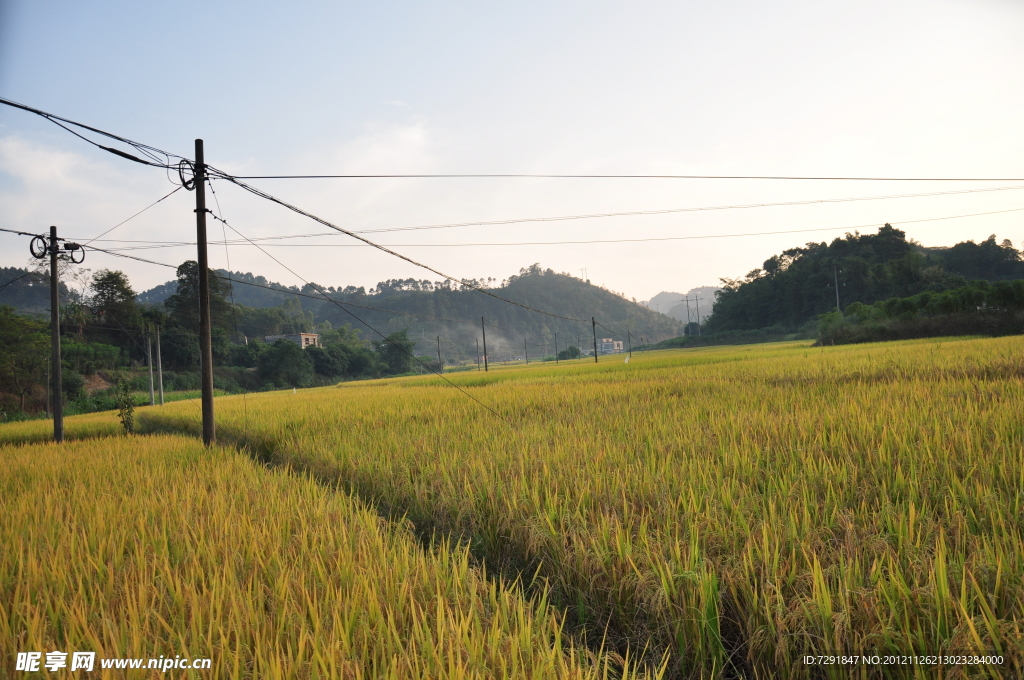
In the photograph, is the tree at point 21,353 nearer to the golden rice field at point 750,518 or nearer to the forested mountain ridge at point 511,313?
the golden rice field at point 750,518

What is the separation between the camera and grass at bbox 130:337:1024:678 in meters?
1.80

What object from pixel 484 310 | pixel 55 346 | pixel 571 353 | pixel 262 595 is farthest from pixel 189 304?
pixel 484 310

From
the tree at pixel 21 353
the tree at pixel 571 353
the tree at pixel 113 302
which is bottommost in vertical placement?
the tree at pixel 571 353

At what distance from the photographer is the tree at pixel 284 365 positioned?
43000 mm

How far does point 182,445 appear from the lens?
24.7 ft

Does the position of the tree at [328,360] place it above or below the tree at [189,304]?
below

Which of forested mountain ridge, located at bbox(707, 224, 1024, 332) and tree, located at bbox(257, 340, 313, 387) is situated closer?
tree, located at bbox(257, 340, 313, 387)

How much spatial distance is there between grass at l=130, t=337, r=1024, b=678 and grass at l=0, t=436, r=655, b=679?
369 mm

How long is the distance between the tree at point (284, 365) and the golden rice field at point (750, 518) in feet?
132

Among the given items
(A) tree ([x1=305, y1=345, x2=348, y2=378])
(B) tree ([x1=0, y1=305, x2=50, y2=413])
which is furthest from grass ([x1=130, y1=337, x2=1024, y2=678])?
(A) tree ([x1=305, y1=345, x2=348, y2=378])

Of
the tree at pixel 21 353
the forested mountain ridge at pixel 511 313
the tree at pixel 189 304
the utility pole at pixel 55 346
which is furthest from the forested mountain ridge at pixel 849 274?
the tree at pixel 21 353

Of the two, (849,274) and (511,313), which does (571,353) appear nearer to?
(849,274)

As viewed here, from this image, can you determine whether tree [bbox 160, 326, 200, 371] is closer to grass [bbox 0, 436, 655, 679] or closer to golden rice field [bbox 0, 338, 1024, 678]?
golden rice field [bbox 0, 338, 1024, 678]

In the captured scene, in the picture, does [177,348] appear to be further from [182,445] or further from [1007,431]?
[1007,431]
